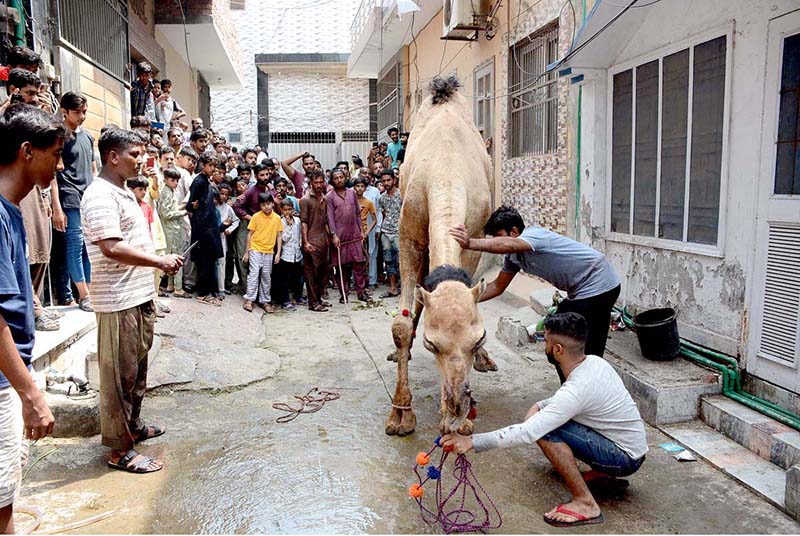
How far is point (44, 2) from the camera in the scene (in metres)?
7.13

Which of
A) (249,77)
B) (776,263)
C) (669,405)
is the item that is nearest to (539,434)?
(669,405)

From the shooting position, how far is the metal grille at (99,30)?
801cm

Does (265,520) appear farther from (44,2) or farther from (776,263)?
(44,2)

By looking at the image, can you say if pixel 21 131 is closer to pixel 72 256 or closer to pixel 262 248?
pixel 72 256

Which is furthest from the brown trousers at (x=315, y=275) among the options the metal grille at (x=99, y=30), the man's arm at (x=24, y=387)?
the man's arm at (x=24, y=387)

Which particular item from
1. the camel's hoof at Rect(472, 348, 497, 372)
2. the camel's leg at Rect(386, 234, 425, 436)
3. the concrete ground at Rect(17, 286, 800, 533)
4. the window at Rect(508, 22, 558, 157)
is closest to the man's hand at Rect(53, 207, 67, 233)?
the concrete ground at Rect(17, 286, 800, 533)

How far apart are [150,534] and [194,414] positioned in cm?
185

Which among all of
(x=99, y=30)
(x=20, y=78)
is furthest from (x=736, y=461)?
(x=99, y=30)

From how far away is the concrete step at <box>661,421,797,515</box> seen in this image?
3711 millimetres

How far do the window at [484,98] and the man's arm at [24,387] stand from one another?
31.5 feet

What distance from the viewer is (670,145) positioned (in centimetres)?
596

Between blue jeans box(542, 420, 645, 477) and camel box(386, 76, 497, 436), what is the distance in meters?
0.58

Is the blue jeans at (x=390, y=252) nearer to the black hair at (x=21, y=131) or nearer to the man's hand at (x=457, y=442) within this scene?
the man's hand at (x=457, y=442)

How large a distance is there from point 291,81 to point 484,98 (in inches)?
661
